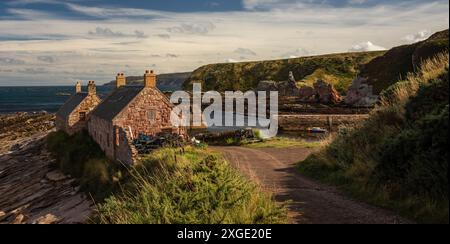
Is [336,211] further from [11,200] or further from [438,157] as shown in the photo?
[11,200]

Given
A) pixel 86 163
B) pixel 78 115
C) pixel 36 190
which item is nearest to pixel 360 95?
pixel 78 115

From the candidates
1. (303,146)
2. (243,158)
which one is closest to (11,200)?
(243,158)

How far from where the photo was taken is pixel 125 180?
2417 centimetres

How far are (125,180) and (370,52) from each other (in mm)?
121593

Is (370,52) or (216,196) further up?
(370,52)

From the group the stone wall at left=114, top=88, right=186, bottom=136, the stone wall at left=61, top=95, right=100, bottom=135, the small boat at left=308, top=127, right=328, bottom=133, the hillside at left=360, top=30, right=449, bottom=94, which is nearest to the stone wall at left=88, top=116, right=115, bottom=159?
the stone wall at left=114, top=88, right=186, bottom=136

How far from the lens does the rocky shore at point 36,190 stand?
941 inches

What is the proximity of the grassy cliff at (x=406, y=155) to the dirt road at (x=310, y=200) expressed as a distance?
18.3 inches

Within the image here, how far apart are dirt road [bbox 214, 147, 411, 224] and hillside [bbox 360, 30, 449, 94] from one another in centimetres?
5469

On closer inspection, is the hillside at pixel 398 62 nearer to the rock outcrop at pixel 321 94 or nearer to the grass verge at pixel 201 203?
the rock outcrop at pixel 321 94

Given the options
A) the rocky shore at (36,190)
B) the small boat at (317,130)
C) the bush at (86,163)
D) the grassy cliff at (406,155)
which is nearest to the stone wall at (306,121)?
the small boat at (317,130)

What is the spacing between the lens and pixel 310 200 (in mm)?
11867

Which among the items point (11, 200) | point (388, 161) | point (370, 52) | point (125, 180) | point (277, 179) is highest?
point (370, 52)

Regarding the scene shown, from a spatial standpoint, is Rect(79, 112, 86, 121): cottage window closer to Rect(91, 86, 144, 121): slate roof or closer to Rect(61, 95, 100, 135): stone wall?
Rect(61, 95, 100, 135): stone wall
